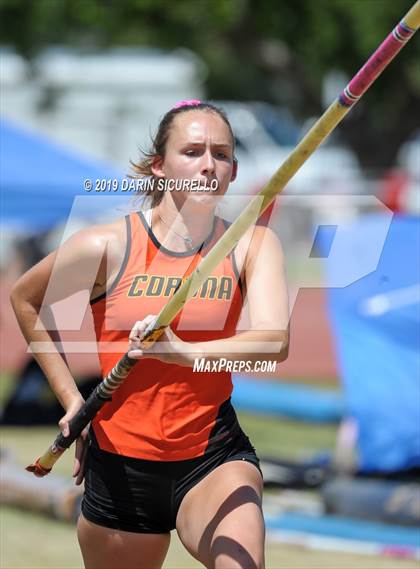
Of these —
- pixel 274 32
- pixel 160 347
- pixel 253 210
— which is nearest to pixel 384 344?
pixel 160 347

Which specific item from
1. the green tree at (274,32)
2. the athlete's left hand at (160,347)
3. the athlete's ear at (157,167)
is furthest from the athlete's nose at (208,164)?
the green tree at (274,32)

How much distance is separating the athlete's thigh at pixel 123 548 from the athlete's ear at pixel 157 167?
119 cm

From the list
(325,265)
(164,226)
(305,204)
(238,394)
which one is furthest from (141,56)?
(164,226)

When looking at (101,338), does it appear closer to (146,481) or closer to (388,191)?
(146,481)

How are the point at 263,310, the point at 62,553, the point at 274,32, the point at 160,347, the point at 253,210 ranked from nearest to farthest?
the point at 253,210, the point at 160,347, the point at 263,310, the point at 62,553, the point at 274,32

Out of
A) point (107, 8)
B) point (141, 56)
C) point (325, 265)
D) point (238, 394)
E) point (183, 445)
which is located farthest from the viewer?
point (141, 56)

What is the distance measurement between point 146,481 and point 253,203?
3.41 ft

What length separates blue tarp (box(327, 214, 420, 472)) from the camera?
772cm

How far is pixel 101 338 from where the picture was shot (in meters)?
3.98

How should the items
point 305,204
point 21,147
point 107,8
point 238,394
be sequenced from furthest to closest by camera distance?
point 305,204 < point 107,8 < point 238,394 < point 21,147

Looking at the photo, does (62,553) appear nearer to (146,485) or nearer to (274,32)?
(146,485)

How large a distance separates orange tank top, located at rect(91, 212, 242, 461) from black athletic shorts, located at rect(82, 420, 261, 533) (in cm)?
3

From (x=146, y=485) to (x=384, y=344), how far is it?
4711 mm

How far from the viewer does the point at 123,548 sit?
392 centimetres
